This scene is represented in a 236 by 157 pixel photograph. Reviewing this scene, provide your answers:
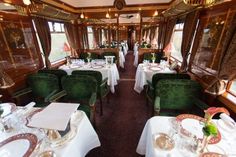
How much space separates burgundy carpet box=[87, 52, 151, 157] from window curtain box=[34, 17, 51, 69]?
2.13 meters

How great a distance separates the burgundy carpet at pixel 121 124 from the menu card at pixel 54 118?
3.70ft

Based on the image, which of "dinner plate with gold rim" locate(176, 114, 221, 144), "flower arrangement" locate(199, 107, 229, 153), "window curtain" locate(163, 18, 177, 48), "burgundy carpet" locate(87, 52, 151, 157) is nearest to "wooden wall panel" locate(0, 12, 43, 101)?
"burgundy carpet" locate(87, 52, 151, 157)

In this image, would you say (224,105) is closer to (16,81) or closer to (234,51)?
(234,51)

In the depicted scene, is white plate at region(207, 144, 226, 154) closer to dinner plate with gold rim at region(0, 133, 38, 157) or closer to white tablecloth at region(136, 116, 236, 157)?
white tablecloth at region(136, 116, 236, 157)

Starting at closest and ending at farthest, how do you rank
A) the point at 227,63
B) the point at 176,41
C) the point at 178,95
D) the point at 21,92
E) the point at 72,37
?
the point at 227,63
the point at 178,95
the point at 21,92
the point at 176,41
the point at 72,37

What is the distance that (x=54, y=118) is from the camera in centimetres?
114

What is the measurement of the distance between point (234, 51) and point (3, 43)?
3.60 meters

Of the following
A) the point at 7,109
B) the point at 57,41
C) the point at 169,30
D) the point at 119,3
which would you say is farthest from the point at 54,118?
the point at 169,30

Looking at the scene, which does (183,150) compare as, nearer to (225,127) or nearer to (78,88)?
(225,127)

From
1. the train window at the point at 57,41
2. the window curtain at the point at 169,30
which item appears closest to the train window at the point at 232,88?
the window curtain at the point at 169,30

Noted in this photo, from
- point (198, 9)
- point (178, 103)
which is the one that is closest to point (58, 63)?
point (178, 103)

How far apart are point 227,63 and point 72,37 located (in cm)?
493

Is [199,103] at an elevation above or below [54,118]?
below

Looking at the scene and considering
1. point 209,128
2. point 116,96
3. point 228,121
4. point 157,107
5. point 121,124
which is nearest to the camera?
point 209,128
